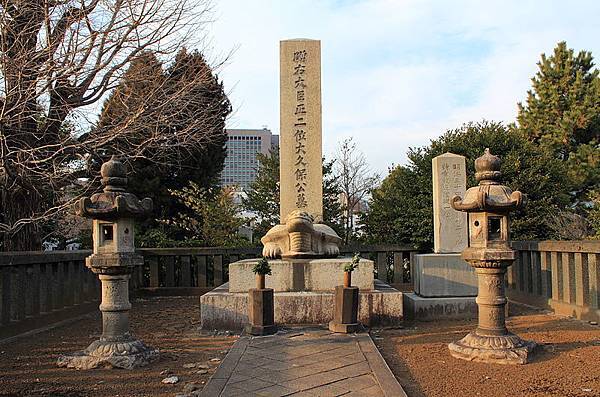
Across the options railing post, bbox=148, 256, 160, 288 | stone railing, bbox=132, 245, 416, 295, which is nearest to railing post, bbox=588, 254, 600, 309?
stone railing, bbox=132, 245, 416, 295

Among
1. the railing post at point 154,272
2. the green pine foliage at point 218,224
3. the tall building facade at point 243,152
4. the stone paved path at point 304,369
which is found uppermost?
the tall building facade at point 243,152

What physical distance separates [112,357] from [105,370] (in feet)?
Answer: 0.51

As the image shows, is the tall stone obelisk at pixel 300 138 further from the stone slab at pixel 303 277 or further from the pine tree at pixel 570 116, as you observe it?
the pine tree at pixel 570 116

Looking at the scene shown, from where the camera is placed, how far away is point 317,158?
955cm

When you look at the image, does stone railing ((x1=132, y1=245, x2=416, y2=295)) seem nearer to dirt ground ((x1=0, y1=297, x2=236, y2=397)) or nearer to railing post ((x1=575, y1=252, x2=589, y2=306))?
dirt ground ((x1=0, y1=297, x2=236, y2=397))

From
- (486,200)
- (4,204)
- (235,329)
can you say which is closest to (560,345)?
(486,200)

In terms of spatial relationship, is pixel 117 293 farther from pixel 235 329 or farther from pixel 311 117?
pixel 311 117

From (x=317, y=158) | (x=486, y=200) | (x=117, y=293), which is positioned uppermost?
(x=317, y=158)

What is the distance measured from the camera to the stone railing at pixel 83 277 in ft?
24.9

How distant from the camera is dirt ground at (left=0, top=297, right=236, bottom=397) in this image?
477 cm

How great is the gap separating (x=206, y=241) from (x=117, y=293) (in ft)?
25.9

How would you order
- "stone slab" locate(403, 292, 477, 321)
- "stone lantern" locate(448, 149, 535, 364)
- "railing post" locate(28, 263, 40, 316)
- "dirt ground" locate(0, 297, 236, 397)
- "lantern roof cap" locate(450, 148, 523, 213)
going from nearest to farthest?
"dirt ground" locate(0, 297, 236, 397) → "stone lantern" locate(448, 149, 535, 364) → "lantern roof cap" locate(450, 148, 523, 213) → "railing post" locate(28, 263, 40, 316) → "stone slab" locate(403, 292, 477, 321)

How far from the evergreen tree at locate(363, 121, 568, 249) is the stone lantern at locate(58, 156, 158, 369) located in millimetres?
8889

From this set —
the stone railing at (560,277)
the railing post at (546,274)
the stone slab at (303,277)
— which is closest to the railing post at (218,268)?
the stone slab at (303,277)
